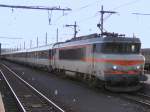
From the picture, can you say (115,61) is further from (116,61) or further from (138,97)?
(138,97)

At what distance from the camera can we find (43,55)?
48250mm

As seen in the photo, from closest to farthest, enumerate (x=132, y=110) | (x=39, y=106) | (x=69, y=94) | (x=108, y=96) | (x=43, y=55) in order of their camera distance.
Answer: (x=132, y=110) → (x=39, y=106) → (x=108, y=96) → (x=69, y=94) → (x=43, y=55)

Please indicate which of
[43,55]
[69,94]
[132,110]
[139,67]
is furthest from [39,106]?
[43,55]

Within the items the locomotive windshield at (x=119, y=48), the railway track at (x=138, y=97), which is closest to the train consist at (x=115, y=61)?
the locomotive windshield at (x=119, y=48)

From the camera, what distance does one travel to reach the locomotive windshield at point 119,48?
75.1 ft

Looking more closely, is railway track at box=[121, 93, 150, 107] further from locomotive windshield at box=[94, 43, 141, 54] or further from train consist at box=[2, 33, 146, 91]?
locomotive windshield at box=[94, 43, 141, 54]

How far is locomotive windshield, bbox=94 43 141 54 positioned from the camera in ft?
75.1

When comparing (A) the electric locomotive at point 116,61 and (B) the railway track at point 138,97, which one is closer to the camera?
(B) the railway track at point 138,97

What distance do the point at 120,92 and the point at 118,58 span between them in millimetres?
1903

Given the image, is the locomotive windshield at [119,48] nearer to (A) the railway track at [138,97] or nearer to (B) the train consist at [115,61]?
(B) the train consist at [115,61]

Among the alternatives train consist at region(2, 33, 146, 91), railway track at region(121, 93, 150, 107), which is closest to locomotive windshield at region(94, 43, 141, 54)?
train consist at region(2, 33, 146, 91)

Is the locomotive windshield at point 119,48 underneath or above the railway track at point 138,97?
above

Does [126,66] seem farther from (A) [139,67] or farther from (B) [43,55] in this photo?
(B) [43,55]

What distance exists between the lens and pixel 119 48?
75.8 ft
